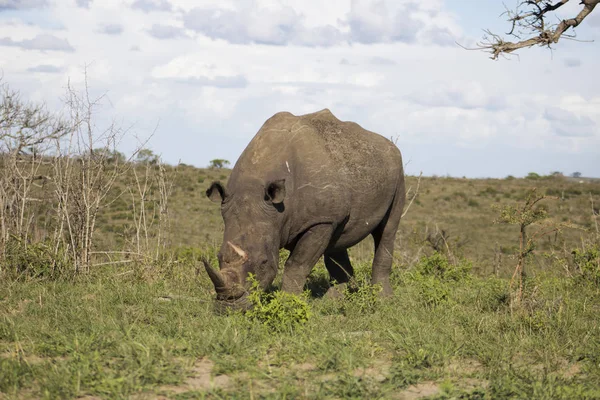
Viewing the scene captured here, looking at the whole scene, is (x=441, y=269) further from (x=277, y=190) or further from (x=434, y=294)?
(x=277, y=190)

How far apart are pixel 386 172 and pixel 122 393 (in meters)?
4.94

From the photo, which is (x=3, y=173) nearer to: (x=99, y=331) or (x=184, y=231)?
(x=99, y=331)

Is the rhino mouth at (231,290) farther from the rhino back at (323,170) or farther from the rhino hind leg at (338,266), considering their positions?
the rhino hind leg at (338,266)

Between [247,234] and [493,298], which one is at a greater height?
[247,234]

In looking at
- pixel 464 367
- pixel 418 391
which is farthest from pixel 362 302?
pixel 418 391

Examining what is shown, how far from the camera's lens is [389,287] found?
928 centimetres

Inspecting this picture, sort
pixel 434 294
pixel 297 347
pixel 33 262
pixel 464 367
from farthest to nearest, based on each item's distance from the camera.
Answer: pixel 33 262, pixel 434 294, pixel 297 347, pixel 464 367

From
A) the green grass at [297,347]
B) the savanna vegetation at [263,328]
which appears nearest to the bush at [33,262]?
the savanna vegetation at [263,328]

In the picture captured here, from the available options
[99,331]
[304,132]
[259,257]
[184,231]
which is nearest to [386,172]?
[304,132]

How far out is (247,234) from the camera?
23.4 ft

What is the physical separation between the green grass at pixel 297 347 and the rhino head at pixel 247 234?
0.37 meters

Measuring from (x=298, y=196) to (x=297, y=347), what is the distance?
209 centimetres

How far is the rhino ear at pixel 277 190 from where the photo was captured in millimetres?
7188

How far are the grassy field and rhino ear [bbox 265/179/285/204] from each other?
108cm
